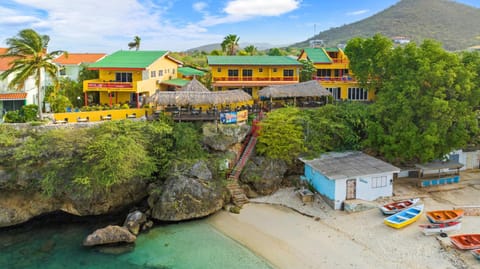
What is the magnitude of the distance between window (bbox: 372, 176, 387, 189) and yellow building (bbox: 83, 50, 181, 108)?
77.2 feet

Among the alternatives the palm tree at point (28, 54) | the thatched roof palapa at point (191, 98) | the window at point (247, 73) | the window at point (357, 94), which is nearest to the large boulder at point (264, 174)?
the thatched roof palapa at point (191, 98)

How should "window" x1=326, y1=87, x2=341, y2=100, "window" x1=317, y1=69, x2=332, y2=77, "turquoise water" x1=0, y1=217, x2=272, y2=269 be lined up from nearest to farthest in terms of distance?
"turquoise water" x1=0, y1=217, x2=272, y2=269
"window" x1=326, y1=87, x2=341, y2=100
"window" x1=317, y1=69, x2=332, y2=77

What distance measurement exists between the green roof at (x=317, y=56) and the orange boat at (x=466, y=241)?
90.5 feet

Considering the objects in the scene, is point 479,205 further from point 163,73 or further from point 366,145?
point 163,73

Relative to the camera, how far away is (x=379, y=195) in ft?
89.6

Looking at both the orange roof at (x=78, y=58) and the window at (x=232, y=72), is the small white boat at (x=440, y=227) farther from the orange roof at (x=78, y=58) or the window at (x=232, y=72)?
the orange roof at (x=78, y=58)

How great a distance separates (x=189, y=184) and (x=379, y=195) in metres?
14.1

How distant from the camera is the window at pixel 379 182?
27.0 m

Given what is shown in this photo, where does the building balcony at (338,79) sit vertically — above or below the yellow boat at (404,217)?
above

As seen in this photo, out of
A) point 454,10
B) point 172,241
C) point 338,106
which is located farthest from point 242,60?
point 454,10

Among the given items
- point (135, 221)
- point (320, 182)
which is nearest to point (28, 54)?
point (135, 221)

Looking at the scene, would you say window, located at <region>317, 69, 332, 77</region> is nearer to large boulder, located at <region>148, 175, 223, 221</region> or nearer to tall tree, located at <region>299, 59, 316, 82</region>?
tall tree, located at <region>299, 59, 316, 82</region>

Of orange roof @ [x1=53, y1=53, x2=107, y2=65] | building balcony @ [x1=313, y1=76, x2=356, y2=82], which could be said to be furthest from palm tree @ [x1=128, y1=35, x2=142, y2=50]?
building balcony @ [x1=313, y1=76, x2=356, y2=82]

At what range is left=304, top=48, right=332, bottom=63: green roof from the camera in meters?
44.6
